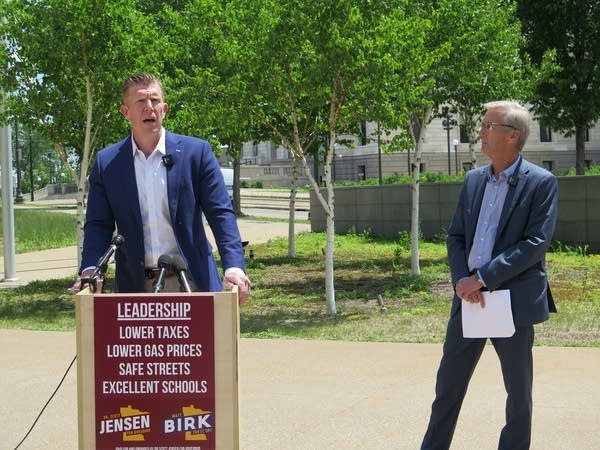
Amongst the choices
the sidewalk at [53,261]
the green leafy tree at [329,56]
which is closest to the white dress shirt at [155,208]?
the green leafy tree at [329,56]

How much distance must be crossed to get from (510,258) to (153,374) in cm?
179

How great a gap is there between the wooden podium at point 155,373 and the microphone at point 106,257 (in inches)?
9.6

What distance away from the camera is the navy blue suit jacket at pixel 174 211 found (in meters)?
4.48

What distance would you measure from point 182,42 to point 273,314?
7.37m

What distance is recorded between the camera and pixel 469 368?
15.8 ft

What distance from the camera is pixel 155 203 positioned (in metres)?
4.50

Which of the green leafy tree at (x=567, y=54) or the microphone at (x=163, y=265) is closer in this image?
the microphone at (x=163, y=265)

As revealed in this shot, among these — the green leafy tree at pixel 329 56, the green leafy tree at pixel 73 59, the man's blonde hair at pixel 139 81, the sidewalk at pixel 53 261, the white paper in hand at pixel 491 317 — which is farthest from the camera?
the sidewalk at pixel 53 261

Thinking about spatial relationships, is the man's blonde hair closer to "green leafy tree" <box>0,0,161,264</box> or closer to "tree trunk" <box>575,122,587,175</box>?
"green leafy tree" <box>0,0,161,264</box>

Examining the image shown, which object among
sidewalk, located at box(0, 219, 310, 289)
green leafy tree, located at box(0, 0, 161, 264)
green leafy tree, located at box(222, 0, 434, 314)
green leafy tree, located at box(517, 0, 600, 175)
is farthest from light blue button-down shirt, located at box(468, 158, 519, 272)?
green leafy tree, located at box(517, 0, 600, 175)

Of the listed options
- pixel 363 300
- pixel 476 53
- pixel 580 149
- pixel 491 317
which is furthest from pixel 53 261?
pixel 491 317

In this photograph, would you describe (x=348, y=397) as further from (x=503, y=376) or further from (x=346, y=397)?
(x=503, y=376)

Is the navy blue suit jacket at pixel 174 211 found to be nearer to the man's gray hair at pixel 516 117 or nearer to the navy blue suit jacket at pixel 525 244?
the navy blue suit jacket at pixel 525 244

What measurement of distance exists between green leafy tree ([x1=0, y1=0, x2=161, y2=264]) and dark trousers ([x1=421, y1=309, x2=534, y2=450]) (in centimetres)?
1005
